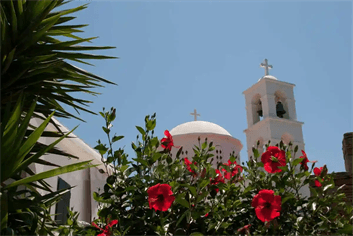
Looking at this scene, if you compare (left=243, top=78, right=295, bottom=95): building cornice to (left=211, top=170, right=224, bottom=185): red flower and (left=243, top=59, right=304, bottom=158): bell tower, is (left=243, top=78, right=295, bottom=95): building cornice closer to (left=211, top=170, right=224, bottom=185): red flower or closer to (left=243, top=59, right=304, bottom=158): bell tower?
(left=243, top=59, right=304, bottom=158): bell tower

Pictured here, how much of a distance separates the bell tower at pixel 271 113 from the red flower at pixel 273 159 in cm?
1517

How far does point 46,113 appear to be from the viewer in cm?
243

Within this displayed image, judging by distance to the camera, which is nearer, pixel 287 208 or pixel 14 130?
pixel 14 130

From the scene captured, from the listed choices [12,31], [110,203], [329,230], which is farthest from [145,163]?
[12,31]

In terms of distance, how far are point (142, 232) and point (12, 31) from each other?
1255mm

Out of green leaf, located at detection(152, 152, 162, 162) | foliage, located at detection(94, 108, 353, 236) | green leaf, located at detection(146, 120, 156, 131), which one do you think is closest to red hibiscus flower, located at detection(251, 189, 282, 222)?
foliage, located at detection(94, 108, 353, 236)

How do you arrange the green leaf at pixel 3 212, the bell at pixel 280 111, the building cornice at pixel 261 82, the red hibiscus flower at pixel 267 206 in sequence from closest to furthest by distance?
the green leaf at pixel 3 212, the red hibiscus flower at pixel 267 206, the bell at pixel 280 111, the building cornice at pixel 261 82

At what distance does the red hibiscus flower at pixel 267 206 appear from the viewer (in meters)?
1.81

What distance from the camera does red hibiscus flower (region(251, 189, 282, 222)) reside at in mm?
1813

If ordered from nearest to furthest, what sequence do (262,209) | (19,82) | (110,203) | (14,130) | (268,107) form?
(14,130) < (262,209) < (110,203) < (19,82) < (268,107)

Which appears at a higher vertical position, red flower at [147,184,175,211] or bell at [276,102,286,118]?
bell at [276,102,286,118]

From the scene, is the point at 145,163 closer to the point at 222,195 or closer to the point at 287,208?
the point at 222,195

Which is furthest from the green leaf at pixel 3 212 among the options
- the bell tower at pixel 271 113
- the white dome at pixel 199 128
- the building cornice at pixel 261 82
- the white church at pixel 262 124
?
the building cornice at pixel 261 82

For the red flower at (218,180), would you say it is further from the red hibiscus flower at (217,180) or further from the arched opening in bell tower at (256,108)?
the arched opening in bell tower at (256,108)
